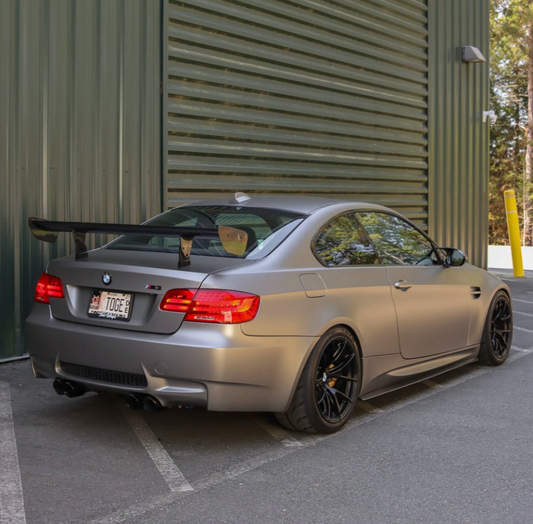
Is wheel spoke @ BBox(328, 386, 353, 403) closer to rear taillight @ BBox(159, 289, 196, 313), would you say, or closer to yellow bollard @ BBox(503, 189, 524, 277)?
rear taillight @ BBox(159, 289, 196, 313)

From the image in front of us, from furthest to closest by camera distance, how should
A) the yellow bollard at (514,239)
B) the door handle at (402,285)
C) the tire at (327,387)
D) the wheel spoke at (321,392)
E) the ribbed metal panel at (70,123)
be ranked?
the yellow bollard at (514,239), the ribbed metal panel at (70,123), the door handle at (402,285), the wheel spoke at (321,392), the tire at (327,387)

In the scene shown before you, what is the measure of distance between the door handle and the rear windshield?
92cm

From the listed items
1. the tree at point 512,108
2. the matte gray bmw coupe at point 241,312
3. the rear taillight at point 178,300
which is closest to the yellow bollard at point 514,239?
the matte gray bmw coupe at point 241,312

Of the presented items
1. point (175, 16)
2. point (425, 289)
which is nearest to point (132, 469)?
point (425, 289)

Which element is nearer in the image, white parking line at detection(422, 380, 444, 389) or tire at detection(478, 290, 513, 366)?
white parking line at detection(422, 380, 444, 389)

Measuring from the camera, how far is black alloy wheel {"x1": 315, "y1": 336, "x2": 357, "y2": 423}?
490 cm

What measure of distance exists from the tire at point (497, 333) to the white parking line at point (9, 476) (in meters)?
3.95

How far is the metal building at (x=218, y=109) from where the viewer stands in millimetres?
7004

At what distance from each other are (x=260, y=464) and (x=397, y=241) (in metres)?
2.28

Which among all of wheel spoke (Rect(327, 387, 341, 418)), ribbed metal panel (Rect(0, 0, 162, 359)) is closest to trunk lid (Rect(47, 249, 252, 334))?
wheel spoke (Rect(327, 387, 341, 418))

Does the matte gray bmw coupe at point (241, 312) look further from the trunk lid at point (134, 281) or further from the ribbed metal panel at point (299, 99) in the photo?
the ribbed metal panel at point (299, 99)

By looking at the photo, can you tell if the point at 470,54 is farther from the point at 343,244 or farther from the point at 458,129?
the point at 343,244

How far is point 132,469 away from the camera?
4.23 metres

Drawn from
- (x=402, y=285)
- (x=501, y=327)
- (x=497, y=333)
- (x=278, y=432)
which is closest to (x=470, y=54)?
(x=501, y=327)
